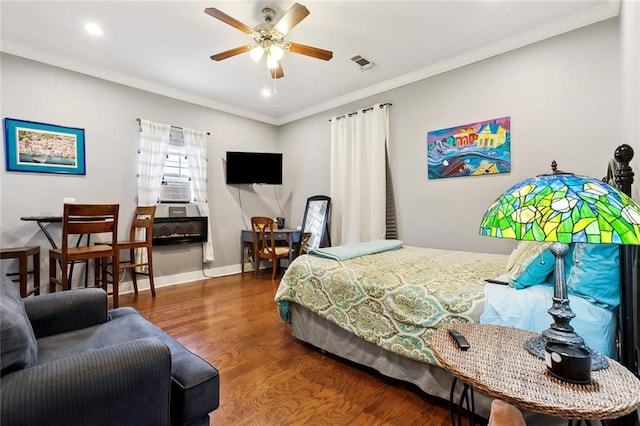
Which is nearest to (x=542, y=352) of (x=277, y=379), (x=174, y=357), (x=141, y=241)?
(x=174, y=357)

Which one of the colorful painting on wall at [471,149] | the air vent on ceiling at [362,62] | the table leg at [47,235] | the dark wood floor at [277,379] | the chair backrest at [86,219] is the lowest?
the dark wood floor at [277,379]

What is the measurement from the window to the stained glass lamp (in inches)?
168

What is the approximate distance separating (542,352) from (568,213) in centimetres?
52

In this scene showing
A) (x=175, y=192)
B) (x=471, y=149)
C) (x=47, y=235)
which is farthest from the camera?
(x=175, y=192)

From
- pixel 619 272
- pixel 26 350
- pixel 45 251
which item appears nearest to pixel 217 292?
pixel 45 251

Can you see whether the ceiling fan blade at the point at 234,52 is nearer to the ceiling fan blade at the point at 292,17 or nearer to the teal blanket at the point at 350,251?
the ceiling fan blade at the point at 292,17

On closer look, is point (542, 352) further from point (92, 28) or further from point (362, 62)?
point (92, 28)

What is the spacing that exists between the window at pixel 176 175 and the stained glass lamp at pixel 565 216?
4.26 m

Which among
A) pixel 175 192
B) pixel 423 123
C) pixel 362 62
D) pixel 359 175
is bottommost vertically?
pixel 175 192

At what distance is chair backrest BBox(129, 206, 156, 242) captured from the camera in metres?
3.50

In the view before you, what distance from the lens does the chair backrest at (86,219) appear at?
265cm

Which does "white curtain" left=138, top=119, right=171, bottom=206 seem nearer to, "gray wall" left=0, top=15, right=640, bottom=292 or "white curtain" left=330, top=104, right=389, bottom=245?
"gray wall" left=0, top=15, right=640, bottom=292

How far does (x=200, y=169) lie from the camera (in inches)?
172

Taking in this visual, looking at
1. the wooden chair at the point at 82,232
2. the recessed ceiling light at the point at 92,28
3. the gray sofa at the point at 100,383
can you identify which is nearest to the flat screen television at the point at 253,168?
the wooden chair at the point at 82,232
